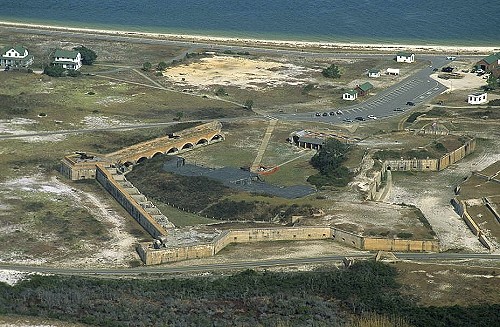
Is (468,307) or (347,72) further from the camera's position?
(347,72)

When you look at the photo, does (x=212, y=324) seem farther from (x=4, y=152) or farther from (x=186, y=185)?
(x=4, y=152)

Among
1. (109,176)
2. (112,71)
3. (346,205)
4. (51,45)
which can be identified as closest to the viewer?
(346,205)

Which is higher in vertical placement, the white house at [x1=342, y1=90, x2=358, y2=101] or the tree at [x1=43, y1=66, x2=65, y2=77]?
the white house at [x1=342, y1=90, x2=358, y2=101]

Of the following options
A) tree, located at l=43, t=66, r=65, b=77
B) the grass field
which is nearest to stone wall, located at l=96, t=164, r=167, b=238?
the grass field

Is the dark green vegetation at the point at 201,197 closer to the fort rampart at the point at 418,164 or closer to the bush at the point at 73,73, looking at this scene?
the fort rampart at the point at 418,164

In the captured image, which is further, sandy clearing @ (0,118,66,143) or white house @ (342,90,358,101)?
white house @ (342,90,358,101)

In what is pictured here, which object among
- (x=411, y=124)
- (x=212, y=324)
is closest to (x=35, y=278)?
(x=212, y=324)

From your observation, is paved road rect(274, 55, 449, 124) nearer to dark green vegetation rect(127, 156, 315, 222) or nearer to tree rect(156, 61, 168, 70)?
dark green vegetation rect(127, 156, 315, 222)
